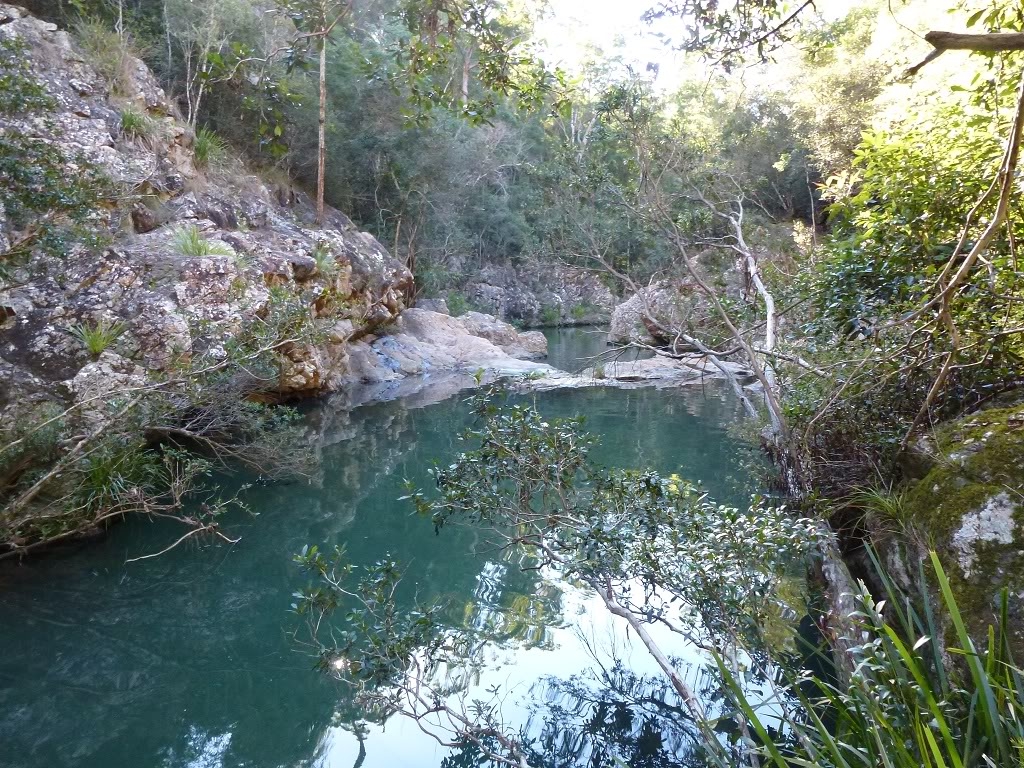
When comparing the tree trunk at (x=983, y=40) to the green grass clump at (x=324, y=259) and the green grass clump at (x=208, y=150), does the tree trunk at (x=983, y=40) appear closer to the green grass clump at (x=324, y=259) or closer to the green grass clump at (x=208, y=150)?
the green grass clump at (x=324, y=259)

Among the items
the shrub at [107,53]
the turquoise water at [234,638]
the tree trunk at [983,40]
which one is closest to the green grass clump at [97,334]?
the turquoise water at [234,638]

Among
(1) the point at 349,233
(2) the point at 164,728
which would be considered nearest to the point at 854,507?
(2) the point at 164,728

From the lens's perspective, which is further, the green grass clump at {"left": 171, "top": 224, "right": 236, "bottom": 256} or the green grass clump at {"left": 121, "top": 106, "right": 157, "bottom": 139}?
the green grass clump at {"left": 121, "top": 106, "right": 157, "bottom": 139}

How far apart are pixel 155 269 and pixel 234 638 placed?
5626mm

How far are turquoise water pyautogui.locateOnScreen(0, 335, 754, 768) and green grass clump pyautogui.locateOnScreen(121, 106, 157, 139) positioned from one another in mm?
6388

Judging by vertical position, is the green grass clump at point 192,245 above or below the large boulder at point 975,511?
above

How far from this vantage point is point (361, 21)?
67.7 feet

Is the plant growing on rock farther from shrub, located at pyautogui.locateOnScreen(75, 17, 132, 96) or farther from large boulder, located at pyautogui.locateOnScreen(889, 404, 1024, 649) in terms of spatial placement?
shrub, located at pyautogui.locateOnScreen(75, 17, 132, 96)

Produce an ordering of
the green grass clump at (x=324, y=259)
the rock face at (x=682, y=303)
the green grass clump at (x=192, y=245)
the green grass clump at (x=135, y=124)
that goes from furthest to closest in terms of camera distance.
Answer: the green grass clump at (x=324, y=259) → the green grass clump at (x=135, y=124) → the green grass clump at (x=192, y=245) → the rock face at (x=682, y=303)

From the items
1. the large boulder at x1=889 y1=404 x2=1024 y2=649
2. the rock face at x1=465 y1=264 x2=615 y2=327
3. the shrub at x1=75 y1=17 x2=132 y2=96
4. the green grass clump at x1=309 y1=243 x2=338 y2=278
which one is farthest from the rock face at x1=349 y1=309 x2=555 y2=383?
the large boulder at x1=889 y1=404 x2=1024 y2=649

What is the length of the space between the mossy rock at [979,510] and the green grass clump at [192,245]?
29.5 ft

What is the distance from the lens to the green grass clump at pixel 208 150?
12.4m

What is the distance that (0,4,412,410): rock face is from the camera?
7.00 meters

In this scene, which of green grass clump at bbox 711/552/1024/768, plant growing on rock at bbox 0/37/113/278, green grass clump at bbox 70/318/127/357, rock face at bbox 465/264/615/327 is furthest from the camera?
rock face at bbox 465/264/615/327
